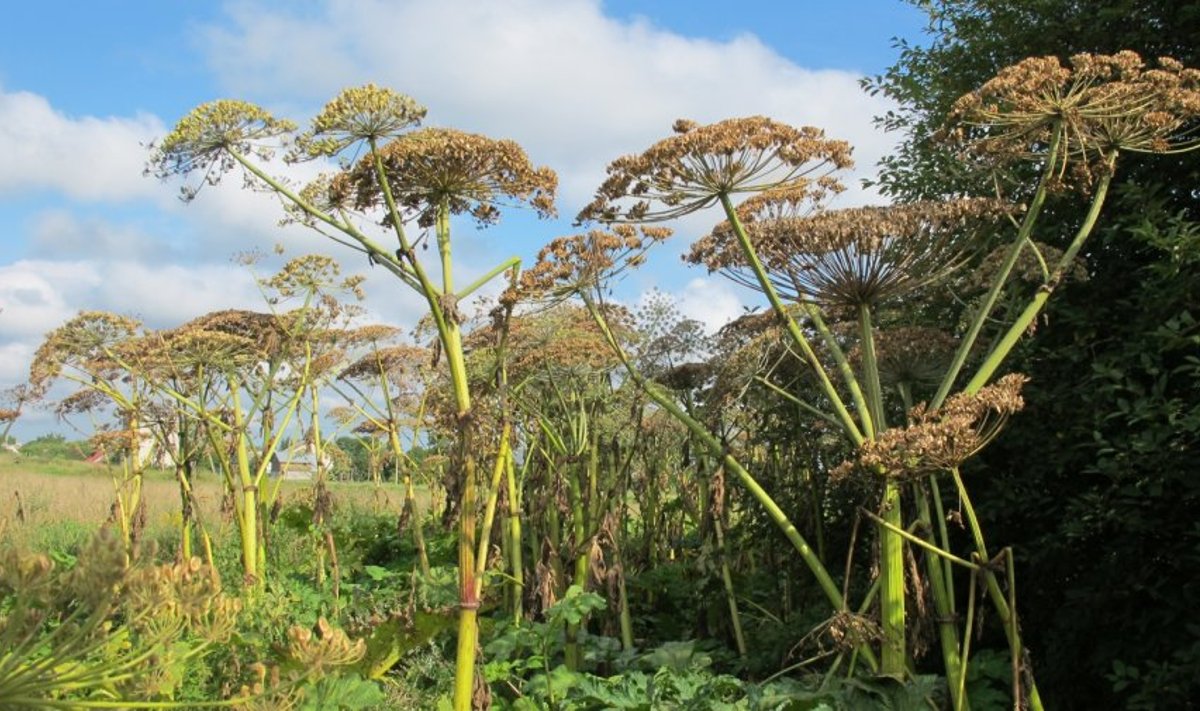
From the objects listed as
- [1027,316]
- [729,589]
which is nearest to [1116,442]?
[1027,316]

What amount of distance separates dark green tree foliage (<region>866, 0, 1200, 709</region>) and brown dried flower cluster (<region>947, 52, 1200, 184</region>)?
52cm

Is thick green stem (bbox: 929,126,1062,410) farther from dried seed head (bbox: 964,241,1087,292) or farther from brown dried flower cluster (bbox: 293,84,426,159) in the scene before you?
brown dried flower cluster (bbox: 293,84,426,159)

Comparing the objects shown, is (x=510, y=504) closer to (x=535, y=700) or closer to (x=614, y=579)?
(x=614, y=579)

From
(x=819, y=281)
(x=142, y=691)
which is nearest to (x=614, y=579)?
(x=819, y=281)

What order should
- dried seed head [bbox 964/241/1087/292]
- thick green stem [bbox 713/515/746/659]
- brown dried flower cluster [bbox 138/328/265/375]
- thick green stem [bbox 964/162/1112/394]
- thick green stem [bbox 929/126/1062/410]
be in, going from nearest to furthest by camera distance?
1. thick green stem [bbox 929/126/1062/410]
2. thick green stem [bbox 964/162/1112/394]
3. dried seed head [bbox 964/241/1087/292]
4. thick green stem [bbox 713/515/746/659]
5. brown dried flower cluster [bbox 138/328/265/375]

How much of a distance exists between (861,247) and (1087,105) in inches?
49.2

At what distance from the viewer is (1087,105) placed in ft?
16.7

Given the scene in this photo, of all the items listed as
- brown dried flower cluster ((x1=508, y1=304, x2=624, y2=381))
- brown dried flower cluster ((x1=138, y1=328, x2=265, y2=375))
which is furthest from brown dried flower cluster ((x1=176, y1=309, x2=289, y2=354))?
brown dried flower cluster ((x1=508, y1=304, x2=624, y2=381))

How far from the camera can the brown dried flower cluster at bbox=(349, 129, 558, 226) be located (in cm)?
510

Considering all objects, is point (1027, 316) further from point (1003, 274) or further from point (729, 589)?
point (729, 589)

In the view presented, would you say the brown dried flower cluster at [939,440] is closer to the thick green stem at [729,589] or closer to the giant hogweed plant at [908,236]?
the giant hogweed plant at [908,236]

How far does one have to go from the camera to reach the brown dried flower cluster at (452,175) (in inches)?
201

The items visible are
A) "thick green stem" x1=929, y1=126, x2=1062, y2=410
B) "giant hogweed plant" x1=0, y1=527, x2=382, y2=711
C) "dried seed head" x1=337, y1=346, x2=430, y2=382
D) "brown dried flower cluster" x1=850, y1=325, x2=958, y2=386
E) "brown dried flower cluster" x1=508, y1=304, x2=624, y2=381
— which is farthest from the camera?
"dried seed head" x1=337, y1=346, x2=430, y2=382

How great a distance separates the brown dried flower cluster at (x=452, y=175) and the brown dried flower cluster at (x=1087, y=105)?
2173 mm
